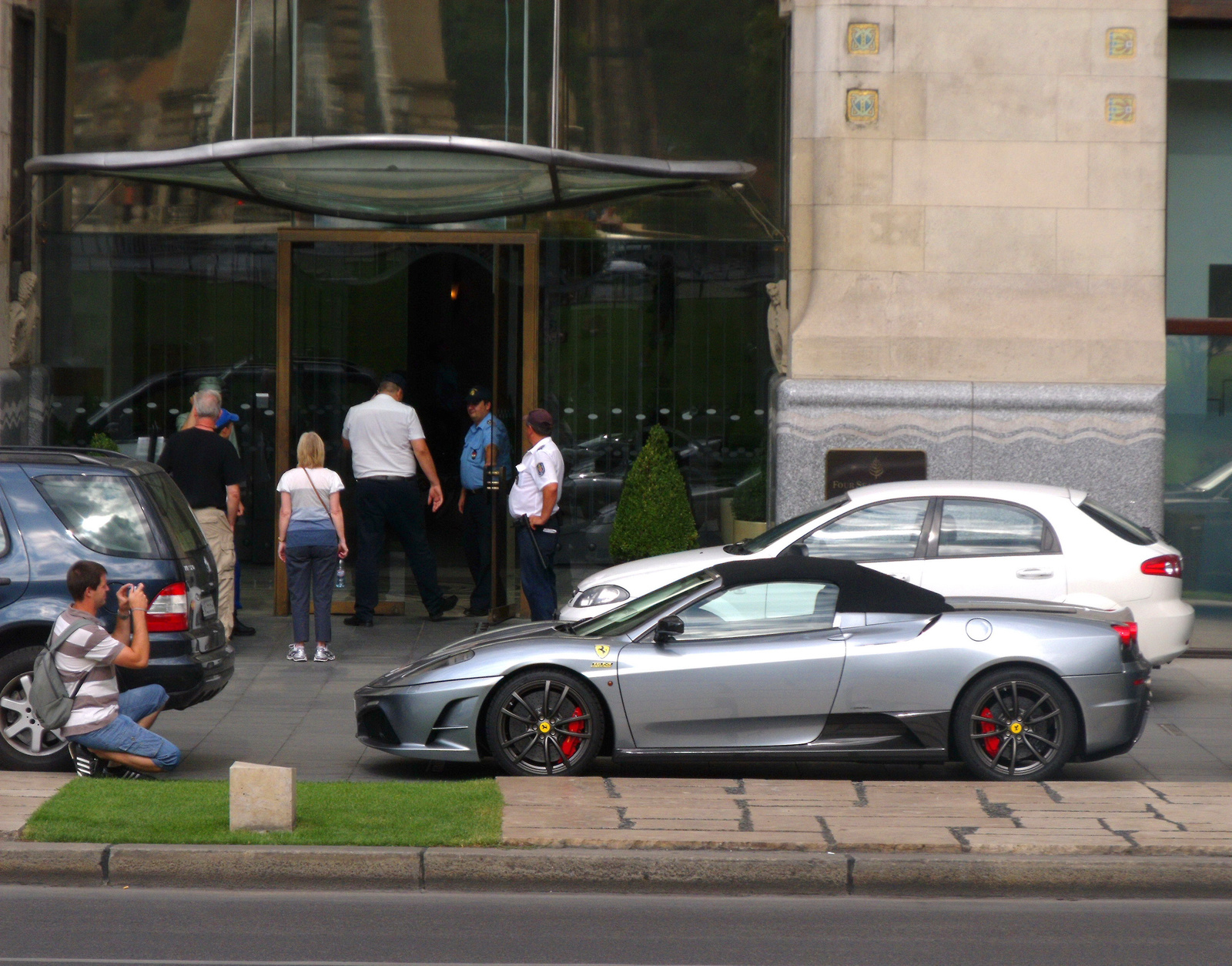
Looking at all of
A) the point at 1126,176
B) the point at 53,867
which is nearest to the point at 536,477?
the point at 1126,176

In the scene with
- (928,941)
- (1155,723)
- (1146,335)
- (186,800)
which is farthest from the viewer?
(1146,335)

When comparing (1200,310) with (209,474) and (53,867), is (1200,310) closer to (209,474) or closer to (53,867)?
(209,474)

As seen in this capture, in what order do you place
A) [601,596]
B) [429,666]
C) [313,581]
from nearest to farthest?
[429,666] → [601,596] → [313,581]

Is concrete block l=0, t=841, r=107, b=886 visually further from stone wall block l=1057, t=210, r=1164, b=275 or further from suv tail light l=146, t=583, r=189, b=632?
stone wall block l=1057, t=210, r=1164, b=275

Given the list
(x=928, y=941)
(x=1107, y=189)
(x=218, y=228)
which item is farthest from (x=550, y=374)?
(x=928, y=941)

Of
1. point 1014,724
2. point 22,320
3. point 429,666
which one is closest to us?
point 1014,724

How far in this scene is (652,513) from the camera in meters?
13.4

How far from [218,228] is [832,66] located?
581 centimetres

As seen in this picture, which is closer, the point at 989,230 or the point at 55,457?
the point at 55,457

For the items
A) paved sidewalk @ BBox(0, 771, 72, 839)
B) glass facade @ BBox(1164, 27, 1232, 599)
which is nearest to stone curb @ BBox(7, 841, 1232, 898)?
paved sidewalk @ BBox(0, 771, 72, 839)

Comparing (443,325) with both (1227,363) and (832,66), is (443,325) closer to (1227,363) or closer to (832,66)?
(832,66)

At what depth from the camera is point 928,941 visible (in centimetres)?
588

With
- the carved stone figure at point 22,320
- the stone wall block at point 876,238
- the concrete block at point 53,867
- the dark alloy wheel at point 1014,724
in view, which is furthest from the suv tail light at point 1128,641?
the carved stone figure at point 22,320

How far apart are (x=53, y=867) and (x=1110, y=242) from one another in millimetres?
10045
